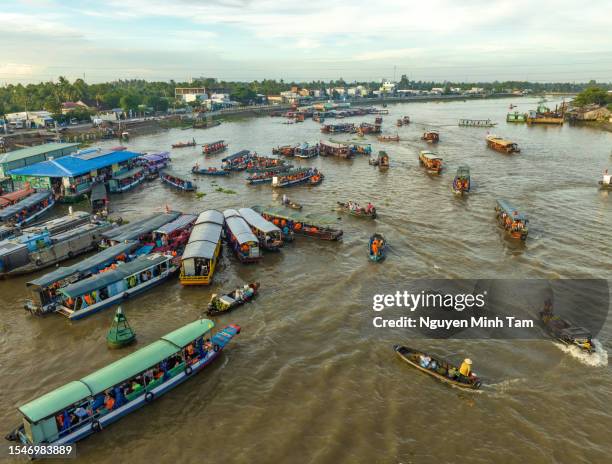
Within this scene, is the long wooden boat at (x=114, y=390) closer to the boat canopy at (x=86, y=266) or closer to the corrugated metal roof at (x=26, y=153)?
the boat canopy at (x=86, y=266)

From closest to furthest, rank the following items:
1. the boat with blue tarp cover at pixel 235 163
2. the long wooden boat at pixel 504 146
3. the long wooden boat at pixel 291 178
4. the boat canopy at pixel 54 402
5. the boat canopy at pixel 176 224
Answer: the boat canopy at pixel 54 402 < the boat canopy at pixel 176 224 < the long wooden boat at pixel 291 178 < the boat with blue tarp cover at pixel 235 163 < the long wooden boat at pixel 504 146

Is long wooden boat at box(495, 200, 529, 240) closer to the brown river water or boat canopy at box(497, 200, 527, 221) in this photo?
boat canopy at box(497, 200, 527, 221)

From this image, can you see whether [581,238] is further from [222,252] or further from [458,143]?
[458,143]

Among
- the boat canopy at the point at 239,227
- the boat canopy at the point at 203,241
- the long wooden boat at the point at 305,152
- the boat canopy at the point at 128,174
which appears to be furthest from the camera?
the long wooden boat at the point at 305,152

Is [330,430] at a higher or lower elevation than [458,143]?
lower

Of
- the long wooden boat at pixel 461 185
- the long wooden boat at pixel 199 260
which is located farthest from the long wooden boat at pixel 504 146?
the long wooden boat at pixel 199 260

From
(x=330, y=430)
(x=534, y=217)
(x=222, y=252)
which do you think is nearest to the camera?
(x=330, y=430)

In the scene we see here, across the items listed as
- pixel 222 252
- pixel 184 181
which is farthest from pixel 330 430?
pixel 184 181
